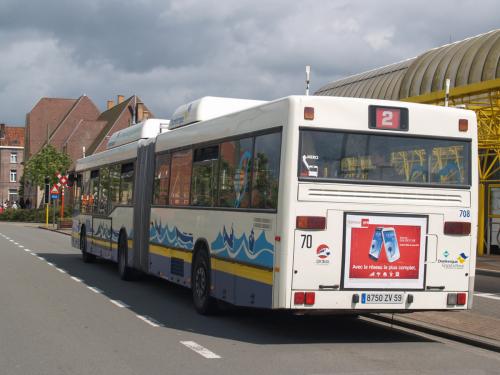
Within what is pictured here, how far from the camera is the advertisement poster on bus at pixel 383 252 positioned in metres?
9.71

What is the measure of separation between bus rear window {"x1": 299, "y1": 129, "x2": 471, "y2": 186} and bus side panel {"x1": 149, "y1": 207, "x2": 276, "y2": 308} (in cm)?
86

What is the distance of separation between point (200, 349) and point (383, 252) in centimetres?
239

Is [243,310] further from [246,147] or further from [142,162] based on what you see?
[142,162]

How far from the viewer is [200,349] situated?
919 cm

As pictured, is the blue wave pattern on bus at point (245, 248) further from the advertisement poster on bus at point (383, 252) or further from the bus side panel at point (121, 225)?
the bus side panel at point (121, 225)

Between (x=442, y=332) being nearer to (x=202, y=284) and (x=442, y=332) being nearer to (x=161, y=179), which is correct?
(x=202, y=284)

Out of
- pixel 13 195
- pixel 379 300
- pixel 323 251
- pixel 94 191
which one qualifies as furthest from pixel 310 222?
pixel 13 195

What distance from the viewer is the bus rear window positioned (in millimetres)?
9656

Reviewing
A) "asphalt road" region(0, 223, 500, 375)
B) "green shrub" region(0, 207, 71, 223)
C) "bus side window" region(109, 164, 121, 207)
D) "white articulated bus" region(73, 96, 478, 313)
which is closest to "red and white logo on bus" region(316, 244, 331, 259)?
"white articulated bus" region(73, 96, 478, 313)

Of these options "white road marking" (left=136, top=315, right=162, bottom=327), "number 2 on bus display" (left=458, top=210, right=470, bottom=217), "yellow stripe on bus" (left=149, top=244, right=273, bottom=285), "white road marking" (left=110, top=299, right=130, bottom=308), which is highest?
"number 2 on bus display" (left=458, top=210, right=470, bottom=217)

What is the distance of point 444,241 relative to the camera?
→ 10.1 meters

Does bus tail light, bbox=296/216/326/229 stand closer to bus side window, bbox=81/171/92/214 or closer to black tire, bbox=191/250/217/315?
black tire, bbox=191/250/217/315

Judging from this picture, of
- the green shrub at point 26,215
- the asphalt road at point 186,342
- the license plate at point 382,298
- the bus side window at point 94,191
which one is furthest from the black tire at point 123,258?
the green shrub at point 26,215

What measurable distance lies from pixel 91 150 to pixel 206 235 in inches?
3422
